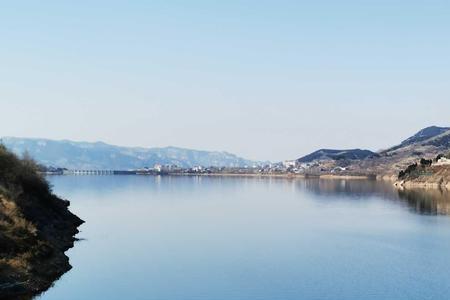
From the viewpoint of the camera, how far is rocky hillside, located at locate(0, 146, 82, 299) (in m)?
44.4

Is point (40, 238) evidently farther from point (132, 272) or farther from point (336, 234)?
point (336, 234)

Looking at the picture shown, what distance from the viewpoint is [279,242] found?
72.1 meters

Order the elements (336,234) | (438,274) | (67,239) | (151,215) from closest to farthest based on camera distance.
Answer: (438,274) → (67,239) → (336,234) → (151,215)

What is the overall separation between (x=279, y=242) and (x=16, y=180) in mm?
33034

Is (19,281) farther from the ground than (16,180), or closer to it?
closer to it

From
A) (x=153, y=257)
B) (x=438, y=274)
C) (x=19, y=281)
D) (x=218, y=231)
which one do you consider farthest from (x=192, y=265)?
(x=218, y=231)

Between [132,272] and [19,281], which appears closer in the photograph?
[19,281]

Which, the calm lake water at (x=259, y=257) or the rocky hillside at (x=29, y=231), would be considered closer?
the rocky hillside at (x=29, y=231)

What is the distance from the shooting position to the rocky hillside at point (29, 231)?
44.4 meters

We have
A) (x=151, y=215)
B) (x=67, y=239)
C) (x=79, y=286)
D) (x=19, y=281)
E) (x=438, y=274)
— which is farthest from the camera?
(x=151, y=215)

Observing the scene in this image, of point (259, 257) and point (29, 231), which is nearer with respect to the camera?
point (29, 231)

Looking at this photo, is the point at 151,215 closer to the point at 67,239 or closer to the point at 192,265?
the point at 67,239

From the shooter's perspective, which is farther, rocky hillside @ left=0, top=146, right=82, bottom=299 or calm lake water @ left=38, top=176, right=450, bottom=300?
calm lake water @ left=38, top=176, right=450, bottom=300

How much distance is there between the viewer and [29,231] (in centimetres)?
5416
